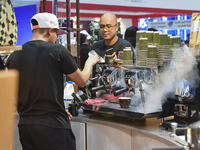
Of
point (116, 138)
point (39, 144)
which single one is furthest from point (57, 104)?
point (116, 138)

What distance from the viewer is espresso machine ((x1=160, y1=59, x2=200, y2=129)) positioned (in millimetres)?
1833

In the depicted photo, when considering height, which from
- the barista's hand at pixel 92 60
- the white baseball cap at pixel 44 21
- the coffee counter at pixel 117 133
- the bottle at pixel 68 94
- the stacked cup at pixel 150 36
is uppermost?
the white baseball cap at pixel 44 21

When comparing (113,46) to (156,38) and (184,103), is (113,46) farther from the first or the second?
(184,103)

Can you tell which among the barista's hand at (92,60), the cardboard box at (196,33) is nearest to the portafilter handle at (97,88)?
the barista's hand at (92,60)

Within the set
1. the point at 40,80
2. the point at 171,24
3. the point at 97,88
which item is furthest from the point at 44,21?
the point at 171,24

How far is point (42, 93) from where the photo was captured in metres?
1.94

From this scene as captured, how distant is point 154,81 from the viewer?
208 cm

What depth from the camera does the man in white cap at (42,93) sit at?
6.38 ft

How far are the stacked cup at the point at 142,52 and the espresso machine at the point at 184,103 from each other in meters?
0.34

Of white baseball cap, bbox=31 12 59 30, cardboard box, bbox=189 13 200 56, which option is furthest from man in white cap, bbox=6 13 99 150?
cardboard box, bbox=189 13 200 56

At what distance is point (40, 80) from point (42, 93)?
0.09 meters

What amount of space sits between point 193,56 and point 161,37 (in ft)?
1.08

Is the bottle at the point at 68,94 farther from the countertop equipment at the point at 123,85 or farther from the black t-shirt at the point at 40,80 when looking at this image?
the black t-shirt at the point at 40,80

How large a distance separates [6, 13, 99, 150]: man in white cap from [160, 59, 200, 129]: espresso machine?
0.70m
